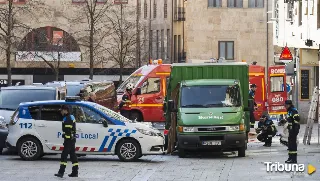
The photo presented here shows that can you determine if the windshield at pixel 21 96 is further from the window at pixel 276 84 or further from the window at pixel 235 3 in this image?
the window at pixel 235 3

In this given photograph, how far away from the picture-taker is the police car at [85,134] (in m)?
27.3

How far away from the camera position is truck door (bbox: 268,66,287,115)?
45.5 metres

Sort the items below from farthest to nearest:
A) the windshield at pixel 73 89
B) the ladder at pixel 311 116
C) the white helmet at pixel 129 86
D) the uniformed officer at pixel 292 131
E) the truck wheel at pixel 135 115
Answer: the truck wheel at pixel 135 115 → the white helmet at pixel 129 86 → the windshield at pixel 73 89 → the ladder at pixel 311 116 → the uniformed officer at pixel 292 131

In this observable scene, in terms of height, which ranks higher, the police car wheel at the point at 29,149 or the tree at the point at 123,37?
the tree at the point at 123,37

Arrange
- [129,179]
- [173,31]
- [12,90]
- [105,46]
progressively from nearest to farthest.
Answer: [129,179] → [12,90] → [173,31] → [105,46]

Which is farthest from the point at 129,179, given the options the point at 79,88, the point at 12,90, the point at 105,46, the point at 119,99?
the point at 105,46

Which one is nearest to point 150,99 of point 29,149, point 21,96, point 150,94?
point 150,94

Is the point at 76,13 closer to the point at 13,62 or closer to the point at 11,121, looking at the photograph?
the point at 13,62

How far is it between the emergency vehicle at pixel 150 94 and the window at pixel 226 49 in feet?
77.7

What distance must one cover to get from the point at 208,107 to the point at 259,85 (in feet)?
44.2

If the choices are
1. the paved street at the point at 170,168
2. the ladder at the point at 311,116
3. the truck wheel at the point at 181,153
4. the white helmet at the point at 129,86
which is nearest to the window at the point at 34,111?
the paved street at the point at 170,168

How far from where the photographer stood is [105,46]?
250 feet

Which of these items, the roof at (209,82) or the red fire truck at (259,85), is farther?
the red fire truck at (259,85)

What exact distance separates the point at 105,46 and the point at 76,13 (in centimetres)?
409
